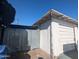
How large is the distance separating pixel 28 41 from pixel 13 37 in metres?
0.30

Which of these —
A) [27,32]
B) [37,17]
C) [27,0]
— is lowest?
[27,32]

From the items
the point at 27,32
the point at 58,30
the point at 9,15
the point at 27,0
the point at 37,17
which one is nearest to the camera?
the point at 9,15

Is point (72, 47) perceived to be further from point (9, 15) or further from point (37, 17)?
point (9, 15)

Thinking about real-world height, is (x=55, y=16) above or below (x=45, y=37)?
above

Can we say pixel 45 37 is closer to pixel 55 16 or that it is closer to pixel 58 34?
pixel 58 34

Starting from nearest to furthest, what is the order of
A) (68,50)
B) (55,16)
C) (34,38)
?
(55,16)
(68,50)
(34,38)

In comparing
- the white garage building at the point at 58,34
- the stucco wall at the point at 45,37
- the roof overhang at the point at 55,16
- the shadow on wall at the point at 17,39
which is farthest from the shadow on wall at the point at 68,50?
the shadow on wall at the point at 17,39

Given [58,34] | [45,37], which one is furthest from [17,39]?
[58,34]

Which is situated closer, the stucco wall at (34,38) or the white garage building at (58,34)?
the white garage building at (58,34)

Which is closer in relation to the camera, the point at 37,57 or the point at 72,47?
the point at 37,57

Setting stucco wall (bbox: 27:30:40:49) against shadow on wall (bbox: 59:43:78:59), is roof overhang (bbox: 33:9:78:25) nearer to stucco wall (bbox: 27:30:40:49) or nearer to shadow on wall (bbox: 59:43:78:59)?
stucco wall (bbox: 27:30:40:49)

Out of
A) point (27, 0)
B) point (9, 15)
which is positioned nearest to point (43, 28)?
point (27, 0)

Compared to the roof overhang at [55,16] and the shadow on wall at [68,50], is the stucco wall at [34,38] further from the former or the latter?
the shadow on wall at [68,50]

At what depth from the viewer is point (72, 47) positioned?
272cm
